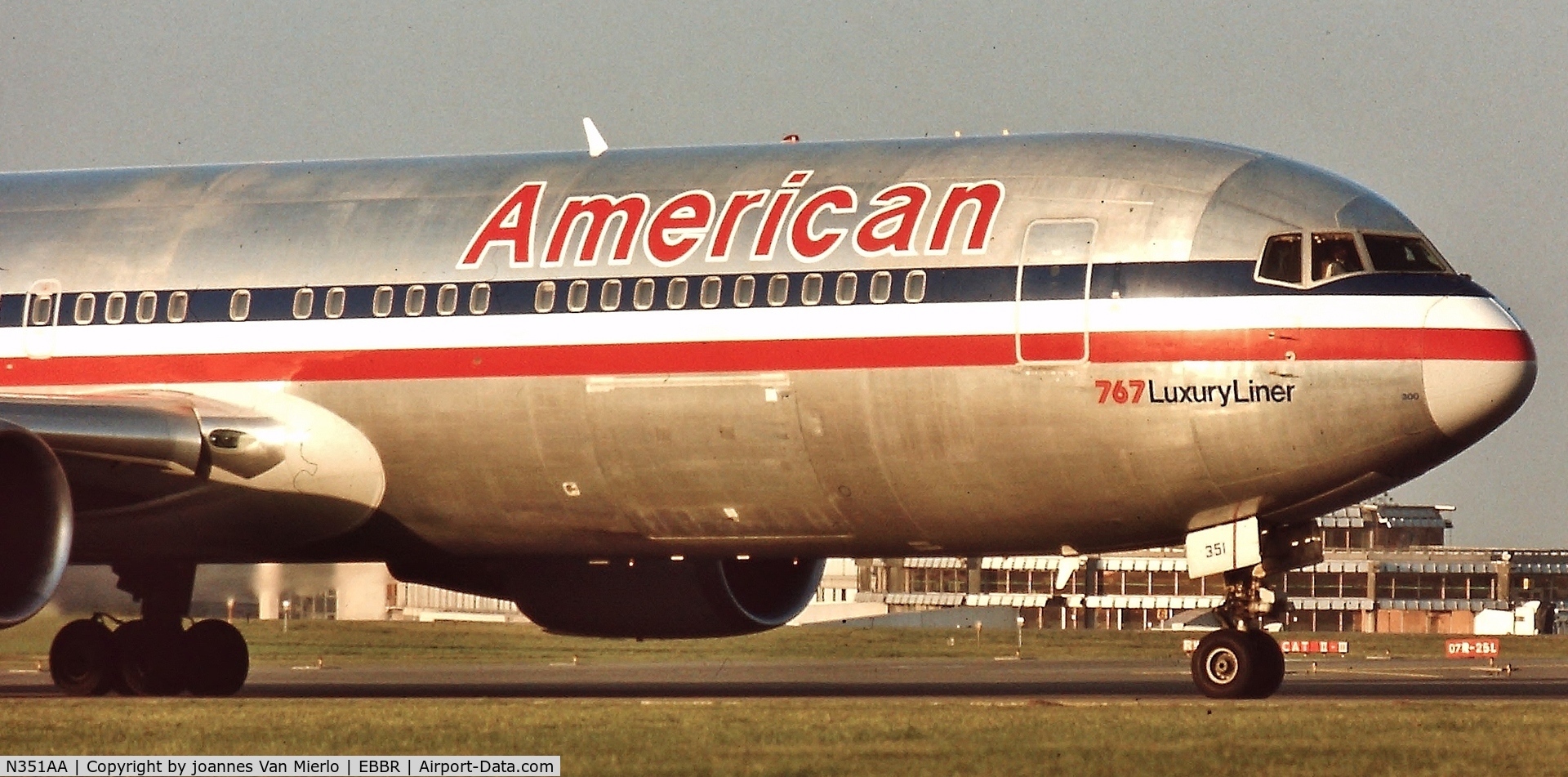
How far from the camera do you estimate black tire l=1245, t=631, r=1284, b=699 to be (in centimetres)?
2266

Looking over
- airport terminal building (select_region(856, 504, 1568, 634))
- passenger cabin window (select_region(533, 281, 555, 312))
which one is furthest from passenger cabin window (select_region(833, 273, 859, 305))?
airport terminal building (select_region(856, 504, 1568, 634))

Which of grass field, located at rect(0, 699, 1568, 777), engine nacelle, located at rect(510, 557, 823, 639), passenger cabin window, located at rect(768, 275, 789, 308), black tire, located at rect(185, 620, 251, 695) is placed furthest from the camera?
black tire, located at rect(185, 620, 251, 695)

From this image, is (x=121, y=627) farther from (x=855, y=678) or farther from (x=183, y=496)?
(x=855, y=678)

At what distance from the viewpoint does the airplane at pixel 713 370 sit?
22.5m

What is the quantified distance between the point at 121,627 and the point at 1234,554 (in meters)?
13.1

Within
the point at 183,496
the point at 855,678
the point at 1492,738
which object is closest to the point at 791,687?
the point at 855,678

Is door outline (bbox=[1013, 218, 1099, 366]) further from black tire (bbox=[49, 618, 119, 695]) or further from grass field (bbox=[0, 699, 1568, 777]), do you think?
black tire (bbox=[49, 618, 119, 695])

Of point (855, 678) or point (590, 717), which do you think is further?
point (855, 678)

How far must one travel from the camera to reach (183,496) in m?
26.0

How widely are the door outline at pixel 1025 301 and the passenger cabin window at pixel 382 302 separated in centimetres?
665

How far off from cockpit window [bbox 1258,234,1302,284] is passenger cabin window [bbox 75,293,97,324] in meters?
12.4

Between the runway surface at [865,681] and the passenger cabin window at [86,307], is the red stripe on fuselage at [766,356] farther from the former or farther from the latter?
the runway surface at [865,681]

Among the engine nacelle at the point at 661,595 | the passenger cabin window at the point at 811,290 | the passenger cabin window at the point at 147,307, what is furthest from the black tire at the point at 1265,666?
the passenger cabin window at the point at 147,307

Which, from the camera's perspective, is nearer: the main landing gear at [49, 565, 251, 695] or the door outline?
the door outline
